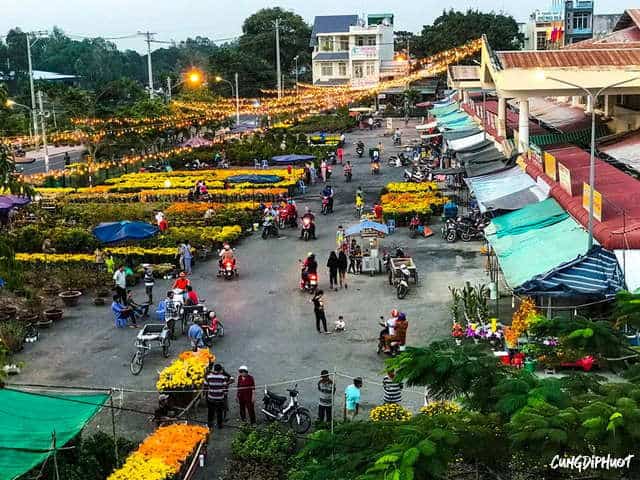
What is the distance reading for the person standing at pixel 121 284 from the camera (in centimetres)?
2450

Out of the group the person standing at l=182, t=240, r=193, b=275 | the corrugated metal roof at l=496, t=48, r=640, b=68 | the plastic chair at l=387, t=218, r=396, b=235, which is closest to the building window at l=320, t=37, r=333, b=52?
the plastic chair at l=387, t=218, r=396, b=235

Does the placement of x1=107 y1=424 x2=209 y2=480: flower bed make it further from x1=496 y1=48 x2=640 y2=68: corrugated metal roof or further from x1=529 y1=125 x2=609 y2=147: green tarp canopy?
x1=529 y1=125 x2=609 y2=147: green tarp canopy

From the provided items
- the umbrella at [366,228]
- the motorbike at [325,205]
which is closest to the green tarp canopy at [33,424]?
the umbrella at [366,228]

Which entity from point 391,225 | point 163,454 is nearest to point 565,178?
point 391,225

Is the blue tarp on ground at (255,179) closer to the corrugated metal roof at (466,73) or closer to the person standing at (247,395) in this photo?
the corrugated metal roof at (466,73)

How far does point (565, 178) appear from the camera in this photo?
2419 cm

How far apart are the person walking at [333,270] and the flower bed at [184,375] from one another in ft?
28.6

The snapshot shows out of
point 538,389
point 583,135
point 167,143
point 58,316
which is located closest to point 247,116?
point 167,143

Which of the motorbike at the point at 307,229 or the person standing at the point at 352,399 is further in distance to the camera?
the motorbike at the point at 307,229

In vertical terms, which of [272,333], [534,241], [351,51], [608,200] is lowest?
[272,333]

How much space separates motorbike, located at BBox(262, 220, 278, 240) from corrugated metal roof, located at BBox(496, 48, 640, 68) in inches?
429

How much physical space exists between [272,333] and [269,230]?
12.8 metres

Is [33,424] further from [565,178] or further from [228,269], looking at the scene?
[565,178]

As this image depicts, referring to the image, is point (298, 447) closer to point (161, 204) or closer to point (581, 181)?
point (581, 181)
